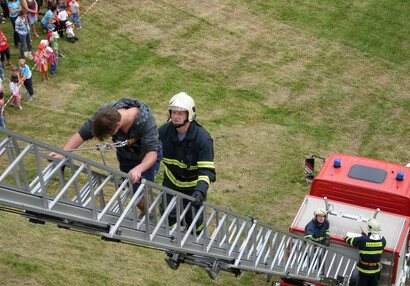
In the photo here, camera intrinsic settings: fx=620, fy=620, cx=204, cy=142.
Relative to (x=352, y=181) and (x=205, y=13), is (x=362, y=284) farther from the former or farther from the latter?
(x=205, y=13)

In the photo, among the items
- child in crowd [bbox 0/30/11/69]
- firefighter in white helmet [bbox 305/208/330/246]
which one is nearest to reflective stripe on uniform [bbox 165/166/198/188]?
firefighter in white helmet [bbox 305/208/330/246]

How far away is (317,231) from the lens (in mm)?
9656

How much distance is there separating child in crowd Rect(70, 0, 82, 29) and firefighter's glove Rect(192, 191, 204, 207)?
13.3m

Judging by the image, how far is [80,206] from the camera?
19.6 feet

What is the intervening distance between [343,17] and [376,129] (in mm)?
6389

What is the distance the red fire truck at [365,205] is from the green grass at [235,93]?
1818 millimetres

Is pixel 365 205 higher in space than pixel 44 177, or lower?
higher

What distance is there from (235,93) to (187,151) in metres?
9.64

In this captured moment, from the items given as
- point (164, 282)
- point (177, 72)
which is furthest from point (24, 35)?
point (164, 282)

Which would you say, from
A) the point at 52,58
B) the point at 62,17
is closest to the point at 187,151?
the point at 52,58

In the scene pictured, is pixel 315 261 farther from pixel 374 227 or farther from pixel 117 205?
pixel 117 205

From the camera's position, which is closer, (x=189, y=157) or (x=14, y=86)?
(x=189, y=157)

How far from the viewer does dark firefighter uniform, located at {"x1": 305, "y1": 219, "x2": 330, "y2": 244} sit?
9609 millimetres

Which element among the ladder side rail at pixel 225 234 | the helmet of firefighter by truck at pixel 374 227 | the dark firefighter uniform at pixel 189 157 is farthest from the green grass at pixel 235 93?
the dark firefighter uniform at pixel 189 157
